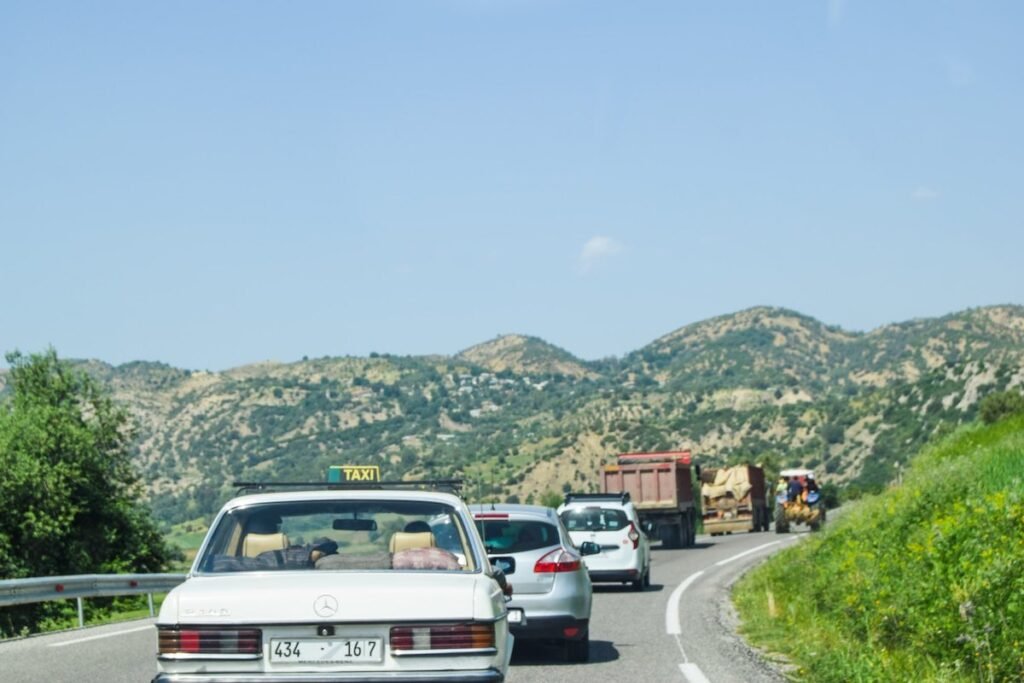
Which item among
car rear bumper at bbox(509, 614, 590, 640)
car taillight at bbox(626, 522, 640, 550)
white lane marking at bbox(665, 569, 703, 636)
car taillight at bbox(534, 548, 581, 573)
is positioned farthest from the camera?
car taillight at bbox(626, 522, 640, 550)

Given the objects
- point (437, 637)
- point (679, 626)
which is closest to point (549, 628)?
point (679, 626)

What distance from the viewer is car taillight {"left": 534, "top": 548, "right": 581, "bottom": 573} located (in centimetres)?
1370

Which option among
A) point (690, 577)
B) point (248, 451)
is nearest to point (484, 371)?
point (248, 451)

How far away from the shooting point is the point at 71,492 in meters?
44.3

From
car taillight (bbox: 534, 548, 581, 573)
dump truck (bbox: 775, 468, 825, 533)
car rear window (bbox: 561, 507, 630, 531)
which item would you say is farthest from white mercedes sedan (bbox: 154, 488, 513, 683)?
dump truck (bbox: 775, 468, 825, 533)

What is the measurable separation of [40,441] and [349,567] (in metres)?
39.1

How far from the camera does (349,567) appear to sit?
798cm

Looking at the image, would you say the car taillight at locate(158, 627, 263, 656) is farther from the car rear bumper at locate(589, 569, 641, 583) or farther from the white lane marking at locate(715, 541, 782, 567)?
the white lane marking at locate(715, 541, 782, 567)

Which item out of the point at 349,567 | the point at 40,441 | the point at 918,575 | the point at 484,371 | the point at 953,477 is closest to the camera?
the point at 349,567

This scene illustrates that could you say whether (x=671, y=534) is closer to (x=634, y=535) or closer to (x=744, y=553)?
(x=744, y=553)

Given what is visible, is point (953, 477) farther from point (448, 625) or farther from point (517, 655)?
point (448, 625)

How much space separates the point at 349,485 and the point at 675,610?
40.7 ft

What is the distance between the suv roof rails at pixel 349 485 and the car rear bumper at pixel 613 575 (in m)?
15.2

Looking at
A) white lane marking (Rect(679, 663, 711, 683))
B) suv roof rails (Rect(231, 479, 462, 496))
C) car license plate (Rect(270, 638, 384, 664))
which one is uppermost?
suv roof rails (Rect(231, 479, 462, 496))
